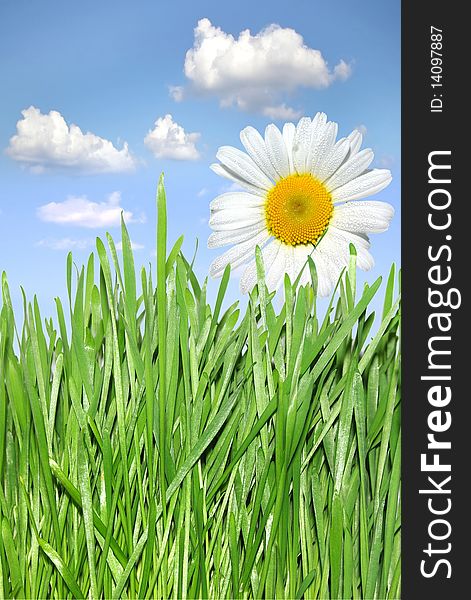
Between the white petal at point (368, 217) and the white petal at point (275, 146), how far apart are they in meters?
0.11

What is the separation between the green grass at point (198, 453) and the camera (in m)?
0.74

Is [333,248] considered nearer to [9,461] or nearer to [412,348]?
[412,348]

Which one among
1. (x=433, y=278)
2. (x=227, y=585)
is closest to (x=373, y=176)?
(x=433, y=278)

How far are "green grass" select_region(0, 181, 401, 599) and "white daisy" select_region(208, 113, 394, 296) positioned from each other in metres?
0.16

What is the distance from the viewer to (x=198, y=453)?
0.73 metres

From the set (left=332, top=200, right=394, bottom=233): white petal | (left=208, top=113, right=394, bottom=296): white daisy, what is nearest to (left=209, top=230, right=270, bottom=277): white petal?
(left=208, top=113, right=394, bottom=296): white daisy

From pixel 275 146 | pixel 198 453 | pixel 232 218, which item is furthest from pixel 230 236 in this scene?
pixel 198 453

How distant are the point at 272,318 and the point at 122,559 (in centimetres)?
30

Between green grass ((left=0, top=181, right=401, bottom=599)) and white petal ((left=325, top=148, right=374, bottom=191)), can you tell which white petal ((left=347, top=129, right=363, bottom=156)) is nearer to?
white petal ((left=325, top=148, right=374, bottom=191))

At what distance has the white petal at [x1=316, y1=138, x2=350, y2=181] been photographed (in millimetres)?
934

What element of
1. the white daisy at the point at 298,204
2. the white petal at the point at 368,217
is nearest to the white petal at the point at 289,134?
the white daisy at the point at 298,204

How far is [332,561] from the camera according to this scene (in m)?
0.73

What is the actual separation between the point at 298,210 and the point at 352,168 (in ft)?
0.29

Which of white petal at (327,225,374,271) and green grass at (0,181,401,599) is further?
white petal at (327,225,374,271)
